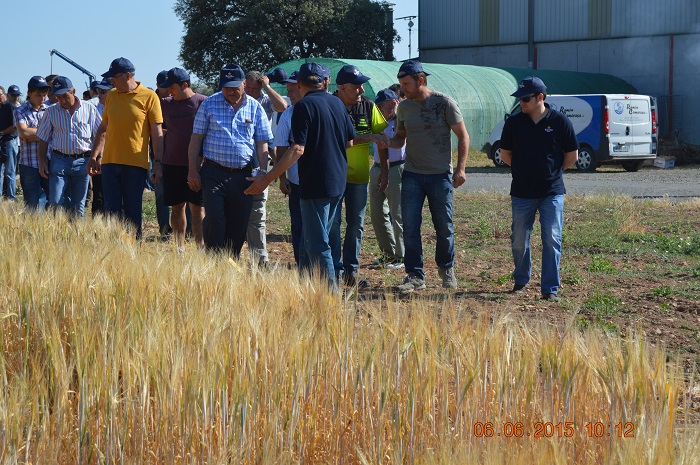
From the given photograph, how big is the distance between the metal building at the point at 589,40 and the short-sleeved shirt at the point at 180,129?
1275 inches

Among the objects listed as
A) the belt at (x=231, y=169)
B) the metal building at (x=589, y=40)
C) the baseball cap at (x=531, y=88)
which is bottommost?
the belt at (x=231, y=169)

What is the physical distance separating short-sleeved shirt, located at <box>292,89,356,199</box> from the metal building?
111ft

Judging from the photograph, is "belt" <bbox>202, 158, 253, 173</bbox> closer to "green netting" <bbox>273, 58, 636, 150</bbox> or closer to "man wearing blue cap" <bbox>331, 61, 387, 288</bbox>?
"man wearing blue cap" <bbox>331, 61, 387, 288</bbox>

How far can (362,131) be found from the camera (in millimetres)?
8883

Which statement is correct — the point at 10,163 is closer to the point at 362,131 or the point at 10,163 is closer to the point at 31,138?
the point at 31,138

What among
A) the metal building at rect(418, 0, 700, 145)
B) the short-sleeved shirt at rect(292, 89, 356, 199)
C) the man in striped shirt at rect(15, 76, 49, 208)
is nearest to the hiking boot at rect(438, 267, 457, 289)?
the short-sleeved shirt at rect(292, 89, 356, 199)

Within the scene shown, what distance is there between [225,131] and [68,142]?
9.87 feet

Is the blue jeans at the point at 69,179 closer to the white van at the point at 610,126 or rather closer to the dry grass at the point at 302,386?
the dry grass at the point at 302,386

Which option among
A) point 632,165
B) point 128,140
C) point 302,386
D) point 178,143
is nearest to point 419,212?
point 178,143

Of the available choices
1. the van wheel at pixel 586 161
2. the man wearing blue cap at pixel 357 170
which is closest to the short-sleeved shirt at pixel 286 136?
the man wearing blue cap at pixel 357 170

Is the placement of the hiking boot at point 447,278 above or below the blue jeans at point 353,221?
below

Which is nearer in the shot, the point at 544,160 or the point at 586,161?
the point at 544,160

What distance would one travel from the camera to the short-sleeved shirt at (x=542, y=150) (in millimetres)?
8227

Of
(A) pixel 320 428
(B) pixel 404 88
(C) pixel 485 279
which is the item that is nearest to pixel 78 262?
(A) pixel 320 428
